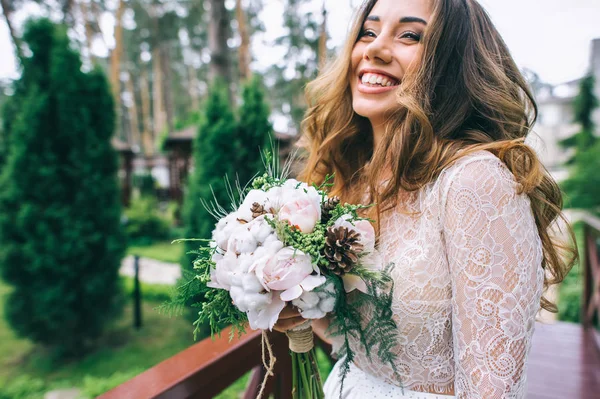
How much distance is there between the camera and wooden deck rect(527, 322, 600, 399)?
2.60 meters

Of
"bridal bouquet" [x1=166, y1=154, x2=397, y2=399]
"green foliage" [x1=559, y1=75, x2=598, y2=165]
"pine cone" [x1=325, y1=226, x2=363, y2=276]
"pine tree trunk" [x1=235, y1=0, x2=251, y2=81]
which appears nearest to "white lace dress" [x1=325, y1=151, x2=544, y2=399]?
"bridal bouquet" [x1=166, y1=154, x2=397, y2=399]

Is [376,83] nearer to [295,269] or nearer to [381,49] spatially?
[381,49]

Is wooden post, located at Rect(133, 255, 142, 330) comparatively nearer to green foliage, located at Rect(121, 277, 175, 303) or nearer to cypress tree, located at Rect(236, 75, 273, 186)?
green foliage, located at Rect(121, 277, 175, 303)

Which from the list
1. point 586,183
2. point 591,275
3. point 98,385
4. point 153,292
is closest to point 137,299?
point 153,292

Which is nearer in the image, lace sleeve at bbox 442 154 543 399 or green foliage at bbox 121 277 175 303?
lace sleeve at bbox 442 154 543 399

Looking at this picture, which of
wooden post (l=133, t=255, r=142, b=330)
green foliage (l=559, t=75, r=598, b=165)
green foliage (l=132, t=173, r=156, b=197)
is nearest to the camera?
wooden post (l=133, t=255, r=142, b=330)

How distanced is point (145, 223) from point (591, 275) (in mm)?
11516

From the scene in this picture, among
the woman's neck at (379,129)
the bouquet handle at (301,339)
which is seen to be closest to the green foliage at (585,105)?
the woman's neck at (379,129)

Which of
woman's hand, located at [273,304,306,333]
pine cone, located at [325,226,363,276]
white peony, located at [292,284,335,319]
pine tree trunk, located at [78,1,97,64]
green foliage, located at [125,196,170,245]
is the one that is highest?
pine tree trunk, located at [78,1,97,64]

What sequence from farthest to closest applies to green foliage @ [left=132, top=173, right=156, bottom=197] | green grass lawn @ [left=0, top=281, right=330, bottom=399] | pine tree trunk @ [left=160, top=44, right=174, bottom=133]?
1. pine tree trunk @ [left=160, top=44, right=174, bottom=133]
2. green foliage @ [left=132, top=173, right=156, bottom=197]
3. green grass lawn @ [left=0, top=281, right=330, bottom=399]

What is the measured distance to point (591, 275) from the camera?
394 cm

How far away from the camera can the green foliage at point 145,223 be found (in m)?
12.0

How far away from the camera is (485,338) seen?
37.8 inches

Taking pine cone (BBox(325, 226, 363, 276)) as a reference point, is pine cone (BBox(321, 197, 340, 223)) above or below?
above
